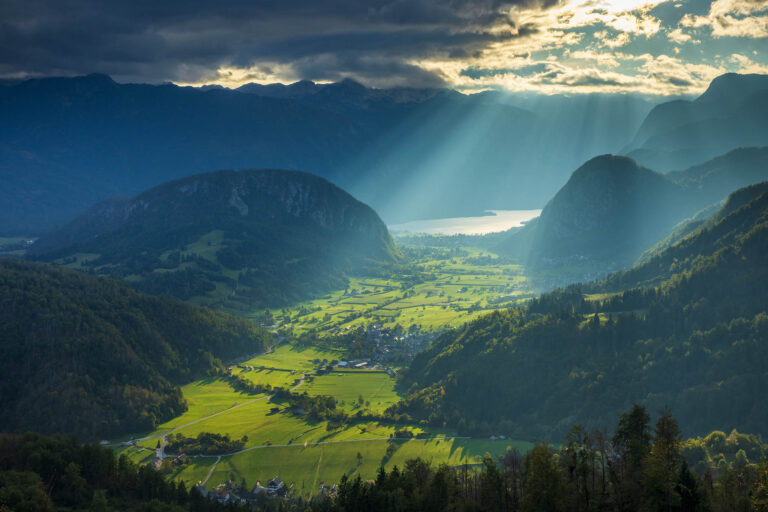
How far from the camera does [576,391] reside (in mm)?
108875

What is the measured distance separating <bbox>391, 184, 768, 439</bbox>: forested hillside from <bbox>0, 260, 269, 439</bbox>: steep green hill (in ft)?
195

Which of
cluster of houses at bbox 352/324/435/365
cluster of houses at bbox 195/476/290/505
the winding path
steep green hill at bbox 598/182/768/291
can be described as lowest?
cluster of houses at bbox 195/476/290/505

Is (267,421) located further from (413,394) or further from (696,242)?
(696,242)

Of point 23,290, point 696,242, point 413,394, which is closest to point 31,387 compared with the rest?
point 23,290

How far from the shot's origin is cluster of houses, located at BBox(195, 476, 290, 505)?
279 feet

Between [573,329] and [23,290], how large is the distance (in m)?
140

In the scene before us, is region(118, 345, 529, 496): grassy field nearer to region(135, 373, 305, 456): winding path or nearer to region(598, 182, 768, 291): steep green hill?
region(135, 373, 305, 456): winding path

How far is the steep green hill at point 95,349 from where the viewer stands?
115 metres

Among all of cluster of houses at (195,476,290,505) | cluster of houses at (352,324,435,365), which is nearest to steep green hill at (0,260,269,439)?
cluster of houses at (352,324,435,365)

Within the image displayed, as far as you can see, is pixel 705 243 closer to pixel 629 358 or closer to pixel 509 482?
pixel 629 358

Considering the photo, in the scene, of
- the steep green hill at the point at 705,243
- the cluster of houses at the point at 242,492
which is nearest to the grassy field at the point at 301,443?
the cluster of houses at the point at 242,492

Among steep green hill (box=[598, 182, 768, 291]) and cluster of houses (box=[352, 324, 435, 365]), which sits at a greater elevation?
steep green hill (box=[598, 182, 768, 291])

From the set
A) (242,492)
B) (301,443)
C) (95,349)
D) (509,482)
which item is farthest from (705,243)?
(95,349)

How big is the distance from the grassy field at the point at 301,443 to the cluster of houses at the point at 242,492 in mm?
1851
